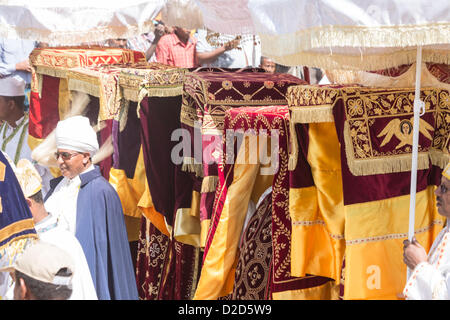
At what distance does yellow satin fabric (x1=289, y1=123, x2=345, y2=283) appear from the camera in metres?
3.88

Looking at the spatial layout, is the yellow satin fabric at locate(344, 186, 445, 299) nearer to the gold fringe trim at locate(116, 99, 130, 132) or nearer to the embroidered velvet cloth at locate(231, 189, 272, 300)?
the embroidered velvet cloth at locate(231, 189, 272, 300)

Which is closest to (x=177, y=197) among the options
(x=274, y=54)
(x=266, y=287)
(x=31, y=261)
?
(x=266, y=287)

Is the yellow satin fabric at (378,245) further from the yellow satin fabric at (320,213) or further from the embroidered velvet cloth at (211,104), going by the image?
the embroidered velvet cloth at (211,104)

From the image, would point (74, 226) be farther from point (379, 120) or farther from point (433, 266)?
point (433, 266)

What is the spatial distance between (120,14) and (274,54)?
1.94 m

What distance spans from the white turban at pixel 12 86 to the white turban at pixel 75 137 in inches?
73.1

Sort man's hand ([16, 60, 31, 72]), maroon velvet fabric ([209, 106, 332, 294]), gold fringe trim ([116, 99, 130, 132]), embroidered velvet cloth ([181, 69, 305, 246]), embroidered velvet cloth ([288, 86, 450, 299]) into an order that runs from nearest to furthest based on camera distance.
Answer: embroidered velvet cloth ([288, 86, 450, 299]) < maroon velvet fabric ([209, 106, 332, 294]) < embroidered velvet cloth ([181, 69, 305, 246]) < gold fringe trim ([116, 99, 130, 132]) < man's hand ([16, 60, 31, 72])

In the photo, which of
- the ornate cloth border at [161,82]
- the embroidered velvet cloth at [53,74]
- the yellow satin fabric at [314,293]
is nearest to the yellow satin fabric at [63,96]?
the embroidered velvet cloth at [53,74]

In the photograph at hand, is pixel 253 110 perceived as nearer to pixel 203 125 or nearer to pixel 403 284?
pixel 203 125

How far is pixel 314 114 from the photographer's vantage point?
12.1 ft

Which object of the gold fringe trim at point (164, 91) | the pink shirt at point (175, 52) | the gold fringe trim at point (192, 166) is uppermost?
the pink shirt at point (175, 52)

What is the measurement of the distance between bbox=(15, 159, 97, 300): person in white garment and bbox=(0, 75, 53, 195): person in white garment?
1608 millimetres

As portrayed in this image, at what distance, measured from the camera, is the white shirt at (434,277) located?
3076 mm

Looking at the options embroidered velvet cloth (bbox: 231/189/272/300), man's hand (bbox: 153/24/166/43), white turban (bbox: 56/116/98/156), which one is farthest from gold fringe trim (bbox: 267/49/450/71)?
man's hand (bbox: 153/24/166/43)
